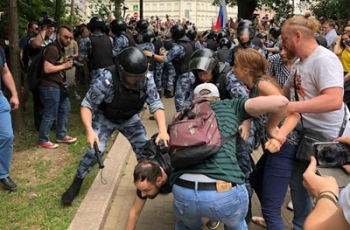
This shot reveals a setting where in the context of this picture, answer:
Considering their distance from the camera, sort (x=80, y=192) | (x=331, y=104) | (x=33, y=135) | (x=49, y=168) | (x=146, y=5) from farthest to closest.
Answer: (x=146, y=5) → (x=33, y=135) → (x=49, y=168) → (x=80, y=192) → (x=331, y=104)

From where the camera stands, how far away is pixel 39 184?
459 cm

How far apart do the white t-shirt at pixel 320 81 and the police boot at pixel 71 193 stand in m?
2.38

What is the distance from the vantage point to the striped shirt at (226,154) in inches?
97.0

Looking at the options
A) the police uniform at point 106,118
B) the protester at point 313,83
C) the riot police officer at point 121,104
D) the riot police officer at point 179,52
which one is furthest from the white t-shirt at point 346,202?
the riot police officer at point 179,52

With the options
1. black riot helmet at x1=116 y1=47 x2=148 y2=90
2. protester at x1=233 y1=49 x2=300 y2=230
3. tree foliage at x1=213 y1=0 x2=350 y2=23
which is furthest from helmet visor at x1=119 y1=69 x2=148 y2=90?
tree foliage at x1=213 y1=0 x2=350 y2=23

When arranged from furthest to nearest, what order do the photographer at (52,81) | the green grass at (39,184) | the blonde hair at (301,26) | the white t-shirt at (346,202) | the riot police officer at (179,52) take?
the riot police officer at (179,52) < the photographer at (52,81) < the green grass at (39,184) < the blonde hair at (301,26) < the white t-shirt at (346,202)

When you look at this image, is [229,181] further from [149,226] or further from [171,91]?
[171,91]

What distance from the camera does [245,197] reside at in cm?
257

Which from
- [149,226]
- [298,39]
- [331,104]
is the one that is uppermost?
[298,39]

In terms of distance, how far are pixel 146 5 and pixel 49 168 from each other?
73846mm

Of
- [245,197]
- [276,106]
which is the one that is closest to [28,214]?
[245,197]

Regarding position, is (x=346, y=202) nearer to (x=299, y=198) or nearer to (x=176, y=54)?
(x=299, y=198)

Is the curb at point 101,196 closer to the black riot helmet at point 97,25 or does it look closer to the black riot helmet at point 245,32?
the black riot helmet at point 245,32

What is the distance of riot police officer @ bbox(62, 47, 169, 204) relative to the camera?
3520 mm
